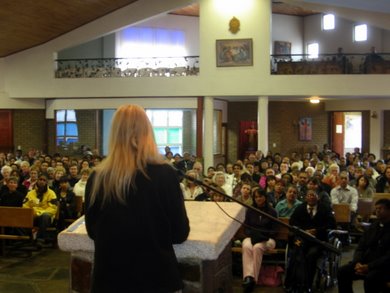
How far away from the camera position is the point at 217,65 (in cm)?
1479

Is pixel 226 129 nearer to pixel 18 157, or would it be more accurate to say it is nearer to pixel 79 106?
pixel 79 106

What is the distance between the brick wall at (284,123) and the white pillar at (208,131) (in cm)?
426

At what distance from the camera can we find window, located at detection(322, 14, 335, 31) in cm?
2012

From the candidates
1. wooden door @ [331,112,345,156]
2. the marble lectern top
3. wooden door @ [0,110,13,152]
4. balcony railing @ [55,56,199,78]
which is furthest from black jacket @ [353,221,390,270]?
wooden door @ [331,112,345,156]

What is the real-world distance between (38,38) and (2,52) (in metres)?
1.49

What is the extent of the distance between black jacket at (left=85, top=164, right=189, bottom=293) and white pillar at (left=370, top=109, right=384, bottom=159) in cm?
1768

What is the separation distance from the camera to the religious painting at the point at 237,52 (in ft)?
47.9

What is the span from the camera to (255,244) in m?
6.32

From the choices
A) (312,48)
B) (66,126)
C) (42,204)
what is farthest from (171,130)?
(42,204)

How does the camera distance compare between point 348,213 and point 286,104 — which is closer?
point 348,213

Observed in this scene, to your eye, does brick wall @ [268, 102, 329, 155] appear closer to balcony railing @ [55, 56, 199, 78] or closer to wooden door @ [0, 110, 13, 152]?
balcony railing @ [55, 56, 199, 78]

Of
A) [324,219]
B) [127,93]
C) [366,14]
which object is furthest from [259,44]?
[324,219]

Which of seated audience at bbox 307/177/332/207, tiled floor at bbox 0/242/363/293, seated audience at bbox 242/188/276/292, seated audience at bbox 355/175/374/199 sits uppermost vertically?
seated audience at bbox 307/177/332/207

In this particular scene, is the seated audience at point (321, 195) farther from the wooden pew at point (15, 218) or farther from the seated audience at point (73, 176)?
the seated audience at point (73, 176)
